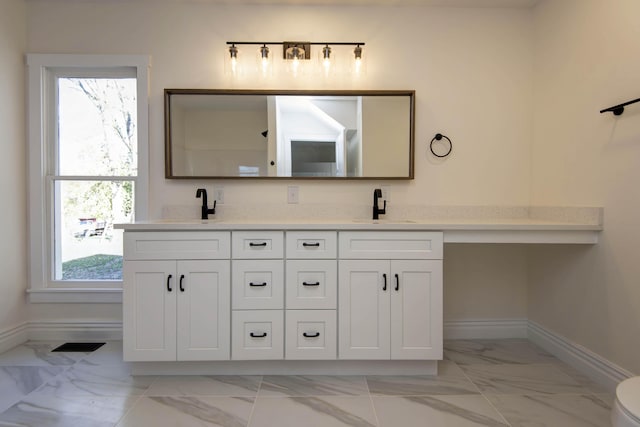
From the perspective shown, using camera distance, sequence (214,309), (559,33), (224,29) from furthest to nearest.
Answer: (224,29) < (559,33) < (214,309)

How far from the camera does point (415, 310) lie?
1944 millimetres

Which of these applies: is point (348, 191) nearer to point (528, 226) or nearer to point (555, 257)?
point (528, 226)

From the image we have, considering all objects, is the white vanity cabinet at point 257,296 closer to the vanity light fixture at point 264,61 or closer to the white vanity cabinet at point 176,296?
the white vanity cabinet at point 176,296

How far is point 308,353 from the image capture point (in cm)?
194

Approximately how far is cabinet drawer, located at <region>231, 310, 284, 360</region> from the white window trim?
113 centimetres

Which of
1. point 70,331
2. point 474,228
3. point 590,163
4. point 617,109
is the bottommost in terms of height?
point 70,331

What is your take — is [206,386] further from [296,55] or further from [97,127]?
[296,55]

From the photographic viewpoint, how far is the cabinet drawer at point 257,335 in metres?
1.93

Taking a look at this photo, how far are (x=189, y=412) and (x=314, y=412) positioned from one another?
0.61 metres

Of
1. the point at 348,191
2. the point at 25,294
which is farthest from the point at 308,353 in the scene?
the point at 25,294

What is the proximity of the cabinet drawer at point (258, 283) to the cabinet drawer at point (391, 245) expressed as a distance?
39 centimetres

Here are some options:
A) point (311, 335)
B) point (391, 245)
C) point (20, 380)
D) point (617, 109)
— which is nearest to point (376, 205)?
point (391, 245)

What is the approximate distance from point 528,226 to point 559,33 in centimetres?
134

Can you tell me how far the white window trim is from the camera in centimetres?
241
